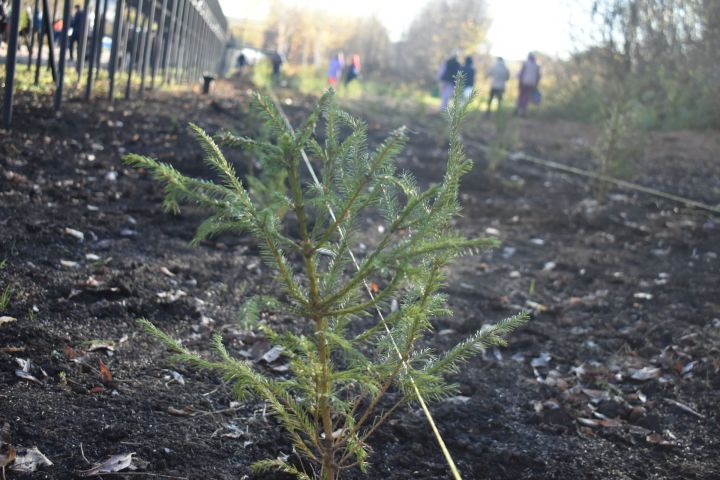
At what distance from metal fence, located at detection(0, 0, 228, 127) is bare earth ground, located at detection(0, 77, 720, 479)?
2.89ft

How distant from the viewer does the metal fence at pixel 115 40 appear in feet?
27.8

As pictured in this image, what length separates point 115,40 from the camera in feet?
38.4

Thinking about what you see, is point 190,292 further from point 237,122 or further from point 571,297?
point 237,122

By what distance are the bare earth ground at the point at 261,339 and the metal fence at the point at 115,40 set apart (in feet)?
2.89

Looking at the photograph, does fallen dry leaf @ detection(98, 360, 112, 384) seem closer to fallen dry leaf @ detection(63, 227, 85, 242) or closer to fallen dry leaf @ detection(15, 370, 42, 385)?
fallen dry leaf @ detection(15, 370, 42, 385)

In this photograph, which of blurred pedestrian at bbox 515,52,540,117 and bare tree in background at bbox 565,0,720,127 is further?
blurred pedestrian at bbox 515,52,540,117

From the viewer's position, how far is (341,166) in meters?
2.02

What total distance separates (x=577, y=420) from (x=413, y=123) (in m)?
15.0

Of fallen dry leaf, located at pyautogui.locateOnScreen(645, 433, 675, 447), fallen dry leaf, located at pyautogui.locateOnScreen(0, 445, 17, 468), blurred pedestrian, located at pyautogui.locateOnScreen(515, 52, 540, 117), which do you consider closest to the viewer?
fallen dry leaf, located at pyautogui.locateOnScreen(0, 445, 17, 468)

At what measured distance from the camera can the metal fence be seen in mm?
8484

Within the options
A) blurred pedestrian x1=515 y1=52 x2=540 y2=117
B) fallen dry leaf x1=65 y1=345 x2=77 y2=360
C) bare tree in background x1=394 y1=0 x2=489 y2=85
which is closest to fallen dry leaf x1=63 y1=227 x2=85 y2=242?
fallen dry leaf x1=65 y1=345 x2=77 y2=360

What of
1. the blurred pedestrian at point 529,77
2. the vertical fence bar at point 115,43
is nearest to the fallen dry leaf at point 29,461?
the vertical fence bar at point 115,43

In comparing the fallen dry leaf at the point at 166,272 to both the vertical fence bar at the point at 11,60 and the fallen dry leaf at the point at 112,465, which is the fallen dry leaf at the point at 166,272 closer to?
the fallen dry leaf at the point at 112,465

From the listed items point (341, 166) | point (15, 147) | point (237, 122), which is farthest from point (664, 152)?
point (341, 166)
